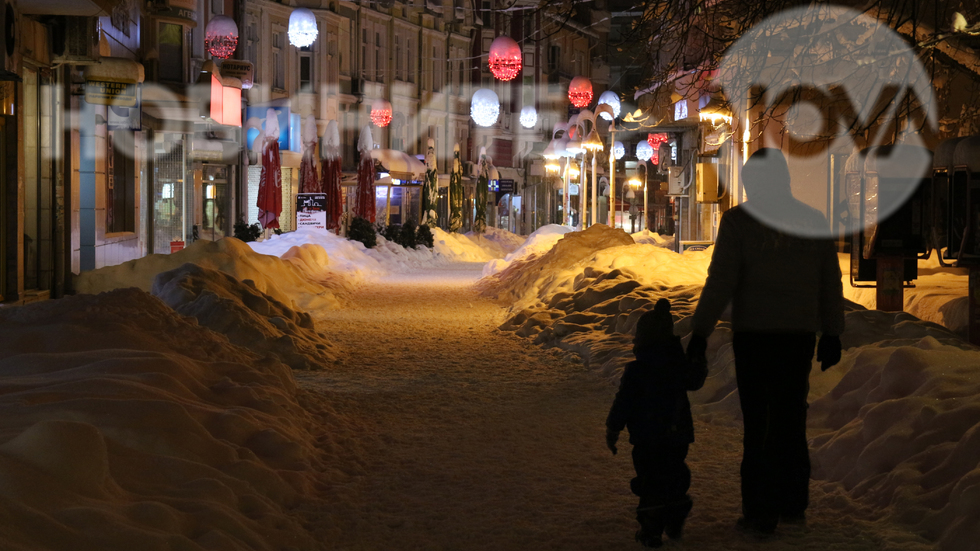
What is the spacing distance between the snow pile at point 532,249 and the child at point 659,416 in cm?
1991

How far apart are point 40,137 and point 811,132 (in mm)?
14092

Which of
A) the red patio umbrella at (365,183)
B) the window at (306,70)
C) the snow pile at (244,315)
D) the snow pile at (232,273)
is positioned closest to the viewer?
the snow pile at (244,315)

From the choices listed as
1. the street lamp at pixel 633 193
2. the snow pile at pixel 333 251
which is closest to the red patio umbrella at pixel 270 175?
the snow pile at pixel 333 251

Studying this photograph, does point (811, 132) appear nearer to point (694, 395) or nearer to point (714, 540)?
point (694, 395)

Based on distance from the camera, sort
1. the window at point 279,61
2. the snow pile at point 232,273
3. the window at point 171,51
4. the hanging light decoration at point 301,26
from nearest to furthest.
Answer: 1. the snow pile at point 232,273
2. the window at point 171,51
3. the hanging light decoration at point 301,26
4. the window at point 279,61

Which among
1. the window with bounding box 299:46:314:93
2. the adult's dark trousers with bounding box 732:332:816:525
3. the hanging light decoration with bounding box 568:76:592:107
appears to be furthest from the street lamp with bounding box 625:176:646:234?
the adult's dark trousers with bounding box 732:332:816:525

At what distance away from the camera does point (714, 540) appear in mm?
4969

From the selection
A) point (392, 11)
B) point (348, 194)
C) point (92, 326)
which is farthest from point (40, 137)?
point (392, 11)

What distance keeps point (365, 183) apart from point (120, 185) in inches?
524

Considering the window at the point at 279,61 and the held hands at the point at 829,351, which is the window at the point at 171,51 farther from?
the held hands at the point at 829,351

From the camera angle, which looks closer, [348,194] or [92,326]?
[92,326]

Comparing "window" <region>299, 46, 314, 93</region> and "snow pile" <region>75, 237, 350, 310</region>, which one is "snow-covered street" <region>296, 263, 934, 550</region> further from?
"window" <region>299, 46, 314, 93</region>

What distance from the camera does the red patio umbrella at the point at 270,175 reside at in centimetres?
2847

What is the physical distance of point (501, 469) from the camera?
6.43 meters
